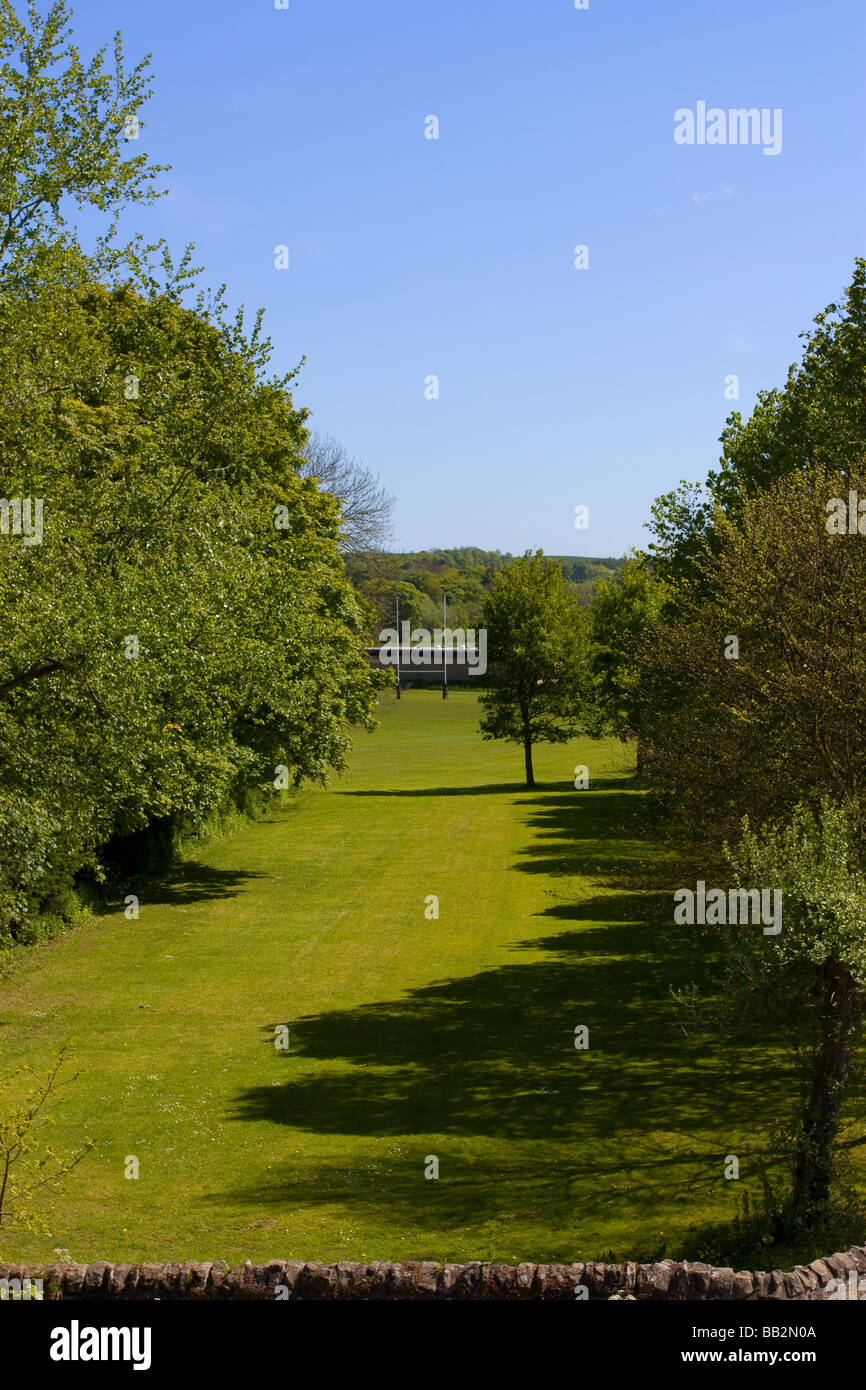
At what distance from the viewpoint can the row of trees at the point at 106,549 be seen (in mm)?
17906

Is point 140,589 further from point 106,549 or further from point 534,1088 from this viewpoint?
point 534,1088

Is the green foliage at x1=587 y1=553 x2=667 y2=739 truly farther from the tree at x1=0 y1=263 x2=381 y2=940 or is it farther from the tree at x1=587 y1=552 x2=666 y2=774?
the tree at x1=0 y1=263 x2=381 y2=940

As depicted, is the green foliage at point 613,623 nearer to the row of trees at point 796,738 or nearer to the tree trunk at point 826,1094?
the row of trees at point 796,738

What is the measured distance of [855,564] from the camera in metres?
16.6

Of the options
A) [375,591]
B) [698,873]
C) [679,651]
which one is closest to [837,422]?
[679,651]

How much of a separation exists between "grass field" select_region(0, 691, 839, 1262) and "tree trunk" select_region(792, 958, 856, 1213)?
1723 mm

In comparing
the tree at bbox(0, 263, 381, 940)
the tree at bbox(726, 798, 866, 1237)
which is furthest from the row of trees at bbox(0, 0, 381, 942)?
the tree at bbox(726, 798, 866, 1237)

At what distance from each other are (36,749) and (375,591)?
3872 inches

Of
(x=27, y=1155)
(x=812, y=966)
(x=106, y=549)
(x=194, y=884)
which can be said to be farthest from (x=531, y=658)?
(x=812, y=966)

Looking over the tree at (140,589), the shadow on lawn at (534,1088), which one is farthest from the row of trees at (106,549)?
the shadow on lawn at (534,1088)

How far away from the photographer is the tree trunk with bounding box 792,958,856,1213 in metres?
12.2

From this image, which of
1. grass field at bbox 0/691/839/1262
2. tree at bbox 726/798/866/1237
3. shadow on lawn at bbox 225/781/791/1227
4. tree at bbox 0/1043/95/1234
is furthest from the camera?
shadow on lawn at bbox 225/781/791/1227

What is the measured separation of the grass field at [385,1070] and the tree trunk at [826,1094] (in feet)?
5.65

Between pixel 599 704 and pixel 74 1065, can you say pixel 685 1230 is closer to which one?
pixel 74 1065
